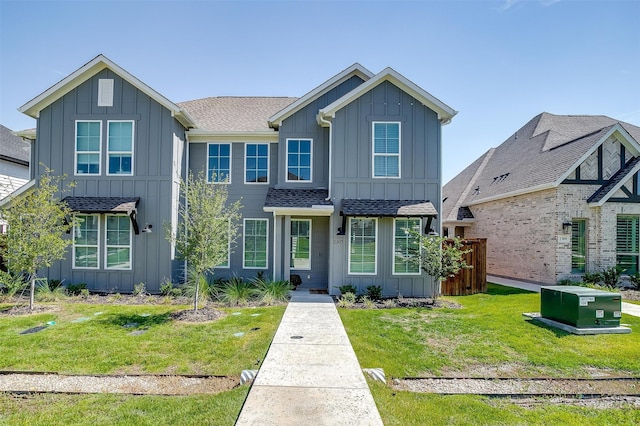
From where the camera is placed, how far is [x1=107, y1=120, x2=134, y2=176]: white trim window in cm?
1173

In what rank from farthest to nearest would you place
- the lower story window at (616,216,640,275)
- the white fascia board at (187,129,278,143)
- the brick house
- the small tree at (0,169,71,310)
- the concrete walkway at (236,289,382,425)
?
the lower story window at (616,216,640,275)
the brick house
the white fascia board at (187,129,278,143)
the small tree at (0,169,71,310)
the concrete walkway at (236,289,382,425)

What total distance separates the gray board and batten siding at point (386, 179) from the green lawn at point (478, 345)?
2296 mm

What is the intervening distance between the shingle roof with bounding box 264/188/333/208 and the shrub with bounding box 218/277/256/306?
2.84 meters

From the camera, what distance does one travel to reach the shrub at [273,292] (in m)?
10.2

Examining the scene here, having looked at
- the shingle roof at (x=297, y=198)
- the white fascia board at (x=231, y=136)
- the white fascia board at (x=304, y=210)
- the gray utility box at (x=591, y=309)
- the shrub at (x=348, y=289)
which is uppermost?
the white fascia board at (x=231, y=136)

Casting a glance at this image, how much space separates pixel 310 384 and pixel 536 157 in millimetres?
16635

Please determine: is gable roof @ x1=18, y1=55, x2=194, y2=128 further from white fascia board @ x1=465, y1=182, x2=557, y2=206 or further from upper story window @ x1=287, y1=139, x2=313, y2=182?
white fascia board @ x1=465, y1=182, x2=557, y2=206

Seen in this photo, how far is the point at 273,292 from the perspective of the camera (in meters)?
10.5

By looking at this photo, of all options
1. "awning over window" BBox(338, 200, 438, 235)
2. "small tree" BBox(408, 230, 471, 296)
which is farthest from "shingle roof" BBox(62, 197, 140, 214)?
"small tree" BBox(408, 230, 471, 296)

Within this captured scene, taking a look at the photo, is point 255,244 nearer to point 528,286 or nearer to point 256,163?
point 256,163

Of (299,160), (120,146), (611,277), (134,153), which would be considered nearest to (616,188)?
(611,277)

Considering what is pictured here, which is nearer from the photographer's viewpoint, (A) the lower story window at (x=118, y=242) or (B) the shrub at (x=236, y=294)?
(B) the shrub at (x=236, y=294)

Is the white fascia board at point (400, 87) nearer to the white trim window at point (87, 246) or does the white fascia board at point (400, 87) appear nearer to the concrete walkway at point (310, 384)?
the concrete walkway at point (310, 384)

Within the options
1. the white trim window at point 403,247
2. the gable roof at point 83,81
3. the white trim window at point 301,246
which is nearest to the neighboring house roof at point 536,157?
the white trim window at point 403,247
